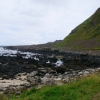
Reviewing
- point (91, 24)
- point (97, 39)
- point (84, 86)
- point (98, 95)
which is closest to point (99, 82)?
point (84, 86)

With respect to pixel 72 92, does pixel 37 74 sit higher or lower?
lower

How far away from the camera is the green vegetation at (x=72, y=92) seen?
13.9 m

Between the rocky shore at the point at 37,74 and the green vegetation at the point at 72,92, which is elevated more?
the green vegetation at the point at 72,92

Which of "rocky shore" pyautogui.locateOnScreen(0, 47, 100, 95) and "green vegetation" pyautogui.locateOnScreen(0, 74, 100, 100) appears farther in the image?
"rocky shore" pyautogui.locateOnScreen(0, 47, 100, 95)

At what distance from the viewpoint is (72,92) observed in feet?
47.5

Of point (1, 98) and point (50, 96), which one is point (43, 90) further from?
point (1, 98)

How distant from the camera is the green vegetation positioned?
13.9 meters

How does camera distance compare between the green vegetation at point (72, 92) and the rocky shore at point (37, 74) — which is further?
the rocky shore at point (37, 74)

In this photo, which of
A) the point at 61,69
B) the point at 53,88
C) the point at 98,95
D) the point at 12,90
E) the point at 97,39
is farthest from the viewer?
the point at 97,39

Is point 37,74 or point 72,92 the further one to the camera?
point 37,74

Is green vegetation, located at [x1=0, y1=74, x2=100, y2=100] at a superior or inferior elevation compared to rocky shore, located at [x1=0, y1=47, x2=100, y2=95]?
superior

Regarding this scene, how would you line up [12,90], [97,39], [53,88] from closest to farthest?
[53,88], [12,90], [97,39]

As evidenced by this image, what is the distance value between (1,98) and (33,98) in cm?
180

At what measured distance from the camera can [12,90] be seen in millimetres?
18656
